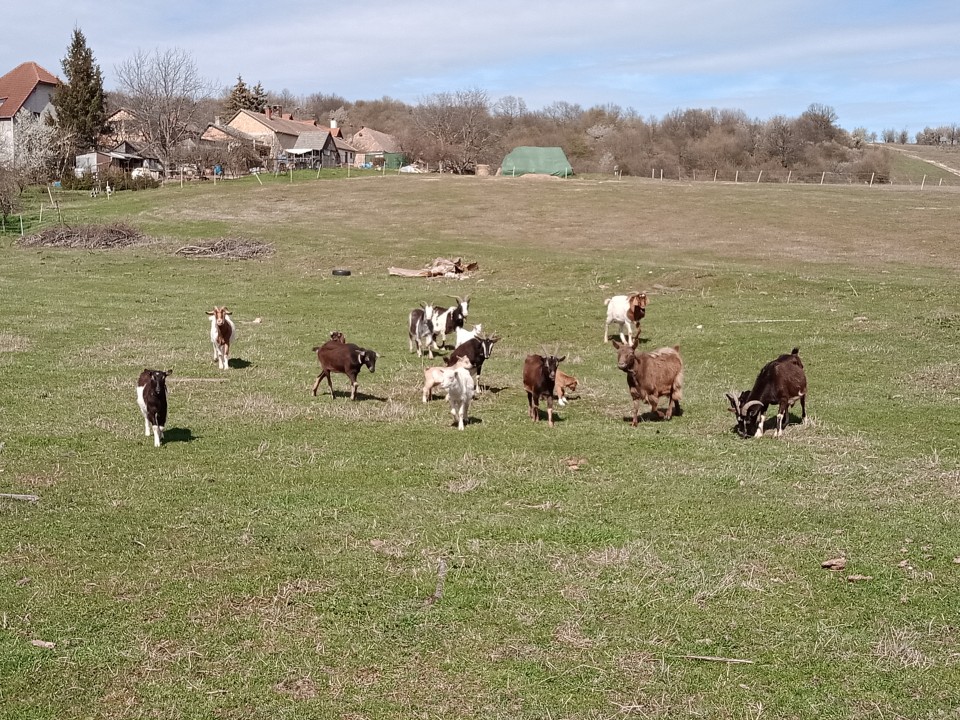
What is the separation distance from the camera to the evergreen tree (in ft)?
310

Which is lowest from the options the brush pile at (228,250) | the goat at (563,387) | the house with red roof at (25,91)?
the goat at (563,387)

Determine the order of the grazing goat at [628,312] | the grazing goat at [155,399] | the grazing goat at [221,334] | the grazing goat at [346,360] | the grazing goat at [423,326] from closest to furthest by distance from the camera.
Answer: the grazing goat at [155,399] < the grazing goat at [346,360] < the grazing goat at [221,334] < the grazing goat at [423,326] < the grazing goat at [628,312]

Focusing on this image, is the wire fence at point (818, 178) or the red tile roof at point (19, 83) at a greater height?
the red tile roof at point (19, 83)

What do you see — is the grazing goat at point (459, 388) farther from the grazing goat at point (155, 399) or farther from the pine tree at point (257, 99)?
the pine tree at point (257, 99)

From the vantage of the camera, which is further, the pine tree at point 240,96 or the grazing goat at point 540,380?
the pine tree at point 240,96

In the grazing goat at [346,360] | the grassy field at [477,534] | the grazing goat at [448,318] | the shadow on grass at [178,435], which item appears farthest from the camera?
the grazing goat at [448,318]

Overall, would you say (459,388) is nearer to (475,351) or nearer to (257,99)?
(475,351)

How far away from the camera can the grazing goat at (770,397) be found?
14.4m

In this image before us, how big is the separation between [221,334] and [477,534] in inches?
447

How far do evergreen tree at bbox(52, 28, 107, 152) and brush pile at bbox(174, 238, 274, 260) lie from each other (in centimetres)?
5867

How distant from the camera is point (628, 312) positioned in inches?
944

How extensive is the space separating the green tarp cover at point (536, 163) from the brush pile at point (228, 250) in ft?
188

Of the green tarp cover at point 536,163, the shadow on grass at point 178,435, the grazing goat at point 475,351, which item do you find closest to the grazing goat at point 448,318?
the grazing goat at point 475,351

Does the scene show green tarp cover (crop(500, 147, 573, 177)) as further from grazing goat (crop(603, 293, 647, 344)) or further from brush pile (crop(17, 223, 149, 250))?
grazing goat (crop(603, 293, 647, 344))
